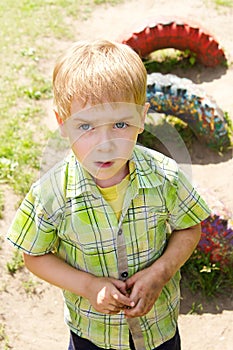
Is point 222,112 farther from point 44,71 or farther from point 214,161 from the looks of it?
point 44,71

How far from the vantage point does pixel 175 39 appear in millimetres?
4914

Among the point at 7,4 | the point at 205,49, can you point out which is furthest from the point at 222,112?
the point at 7,4

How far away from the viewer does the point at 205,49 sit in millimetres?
4945

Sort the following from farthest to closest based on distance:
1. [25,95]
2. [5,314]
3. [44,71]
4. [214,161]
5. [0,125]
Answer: [44,71] < [25,95] < [0,125] < [214,161] < [5,314]

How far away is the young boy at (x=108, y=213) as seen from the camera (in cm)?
174

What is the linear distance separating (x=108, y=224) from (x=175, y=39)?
3229 millimetres

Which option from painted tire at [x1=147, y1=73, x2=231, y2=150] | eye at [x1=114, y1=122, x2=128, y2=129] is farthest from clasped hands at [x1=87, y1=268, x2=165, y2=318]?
painted tire at [x1=147, y1=73, x2=231, y2=150]

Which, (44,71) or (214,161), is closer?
(214,161)

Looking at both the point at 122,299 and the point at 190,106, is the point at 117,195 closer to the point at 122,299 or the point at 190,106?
the point at 122,299

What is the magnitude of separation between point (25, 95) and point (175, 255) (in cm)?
301

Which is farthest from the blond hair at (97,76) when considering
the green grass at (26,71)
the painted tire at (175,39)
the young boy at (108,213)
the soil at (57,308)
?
the painted tire at (175,39)

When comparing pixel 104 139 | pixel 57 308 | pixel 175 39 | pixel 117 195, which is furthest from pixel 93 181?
pixel 175 39

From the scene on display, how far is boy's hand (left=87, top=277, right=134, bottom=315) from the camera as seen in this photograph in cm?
189

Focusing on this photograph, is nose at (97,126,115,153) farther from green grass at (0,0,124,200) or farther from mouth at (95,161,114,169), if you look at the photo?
green grass at (0,0,124,200)
